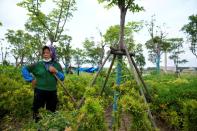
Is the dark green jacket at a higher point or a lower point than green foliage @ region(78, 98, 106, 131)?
higher

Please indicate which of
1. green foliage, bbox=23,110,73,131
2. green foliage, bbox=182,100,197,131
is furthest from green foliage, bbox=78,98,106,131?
green foliage, bbox=182,100,197,131

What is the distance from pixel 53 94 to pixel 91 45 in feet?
152

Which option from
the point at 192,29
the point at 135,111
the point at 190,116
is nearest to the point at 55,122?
the point at 135,111

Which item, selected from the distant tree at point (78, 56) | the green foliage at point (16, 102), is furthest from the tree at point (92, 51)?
the green foliage at point (16, 102)

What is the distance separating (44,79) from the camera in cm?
589

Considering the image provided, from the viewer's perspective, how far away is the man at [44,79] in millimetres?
5836

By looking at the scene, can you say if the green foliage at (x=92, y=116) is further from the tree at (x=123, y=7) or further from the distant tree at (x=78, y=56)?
the distant tree at (x=78, y=56)

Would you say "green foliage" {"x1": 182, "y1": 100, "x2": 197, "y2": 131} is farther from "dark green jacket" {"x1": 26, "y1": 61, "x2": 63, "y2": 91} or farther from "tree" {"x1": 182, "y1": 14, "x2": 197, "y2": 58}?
"tree" {"x1": 182, "y1": 14, "x2": 197, "y2": 58}

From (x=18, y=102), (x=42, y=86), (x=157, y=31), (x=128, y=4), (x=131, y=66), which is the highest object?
(x=157, y=31)

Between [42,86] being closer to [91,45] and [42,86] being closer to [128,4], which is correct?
[128,4]

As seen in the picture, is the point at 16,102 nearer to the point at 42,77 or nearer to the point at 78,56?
the point at 42,77

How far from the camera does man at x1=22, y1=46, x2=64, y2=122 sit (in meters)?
5.84

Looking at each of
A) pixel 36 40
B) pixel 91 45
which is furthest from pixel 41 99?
pixel 91 45

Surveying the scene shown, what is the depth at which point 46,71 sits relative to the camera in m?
5.92
